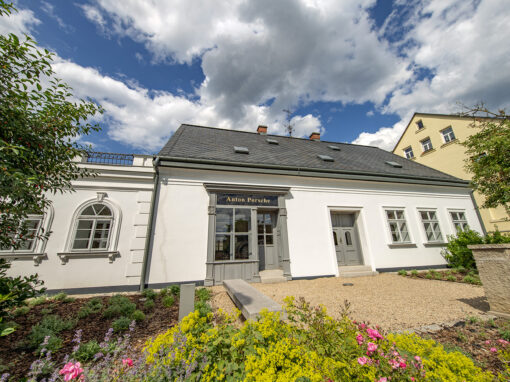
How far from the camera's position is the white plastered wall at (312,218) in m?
6.98

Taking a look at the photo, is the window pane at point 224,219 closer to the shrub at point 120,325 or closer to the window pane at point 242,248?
the window pane at point 242,248

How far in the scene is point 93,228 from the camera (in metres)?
6.70

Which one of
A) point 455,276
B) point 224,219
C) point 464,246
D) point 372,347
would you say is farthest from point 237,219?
point 464,246

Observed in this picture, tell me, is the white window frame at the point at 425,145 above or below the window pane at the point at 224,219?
above

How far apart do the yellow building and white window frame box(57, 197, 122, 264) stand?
20405 mm

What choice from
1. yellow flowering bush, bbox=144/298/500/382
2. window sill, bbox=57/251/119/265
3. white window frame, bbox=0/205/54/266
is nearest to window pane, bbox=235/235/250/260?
window sill, bbox=57/251/119/265

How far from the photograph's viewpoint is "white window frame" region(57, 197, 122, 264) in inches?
249

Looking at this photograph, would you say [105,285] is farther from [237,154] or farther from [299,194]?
[299,194]

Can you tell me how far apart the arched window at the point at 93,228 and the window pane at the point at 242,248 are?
14.6 feet

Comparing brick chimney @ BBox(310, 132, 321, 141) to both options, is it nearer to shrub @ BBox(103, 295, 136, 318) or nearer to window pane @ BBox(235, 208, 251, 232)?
window pane @ BBox(235, 208, 251, 232)

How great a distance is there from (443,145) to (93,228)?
76.7ft

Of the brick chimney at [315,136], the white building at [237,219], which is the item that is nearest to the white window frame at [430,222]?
the white building at [237,219]

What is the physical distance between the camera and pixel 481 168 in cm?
658

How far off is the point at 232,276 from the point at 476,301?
21.7 feet
